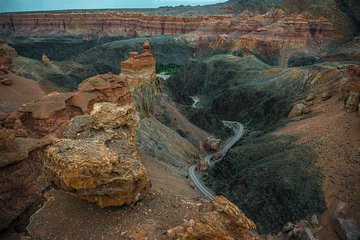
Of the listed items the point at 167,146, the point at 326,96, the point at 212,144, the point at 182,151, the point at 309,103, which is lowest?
the point at 212,144

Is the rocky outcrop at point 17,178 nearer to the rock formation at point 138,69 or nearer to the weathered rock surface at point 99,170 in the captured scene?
the weathered rock surface at point 99,170

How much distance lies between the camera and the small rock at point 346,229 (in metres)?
24.5

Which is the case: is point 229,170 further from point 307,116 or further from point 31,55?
point 31,55

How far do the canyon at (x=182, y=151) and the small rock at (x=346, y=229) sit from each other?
0.30 feet

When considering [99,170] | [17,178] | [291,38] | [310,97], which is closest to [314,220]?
[99,170]

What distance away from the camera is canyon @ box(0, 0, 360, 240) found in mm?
16484

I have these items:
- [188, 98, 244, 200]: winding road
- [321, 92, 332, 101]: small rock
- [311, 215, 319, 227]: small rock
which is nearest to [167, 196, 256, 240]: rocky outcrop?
[311, 215, 319, 227]: small rock

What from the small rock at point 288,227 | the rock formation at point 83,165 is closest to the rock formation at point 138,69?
the rock formation at point 83,165

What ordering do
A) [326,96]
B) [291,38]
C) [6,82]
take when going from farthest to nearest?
[291,38]
[326,96]
[6,82]

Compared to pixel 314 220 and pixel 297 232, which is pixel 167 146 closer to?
pixel 314 220

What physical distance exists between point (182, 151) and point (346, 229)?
25266mm

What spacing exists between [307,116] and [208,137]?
592 inches

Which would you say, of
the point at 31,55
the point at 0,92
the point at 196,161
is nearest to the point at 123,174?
the point at 196,161

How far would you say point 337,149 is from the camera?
35031 millimetres
